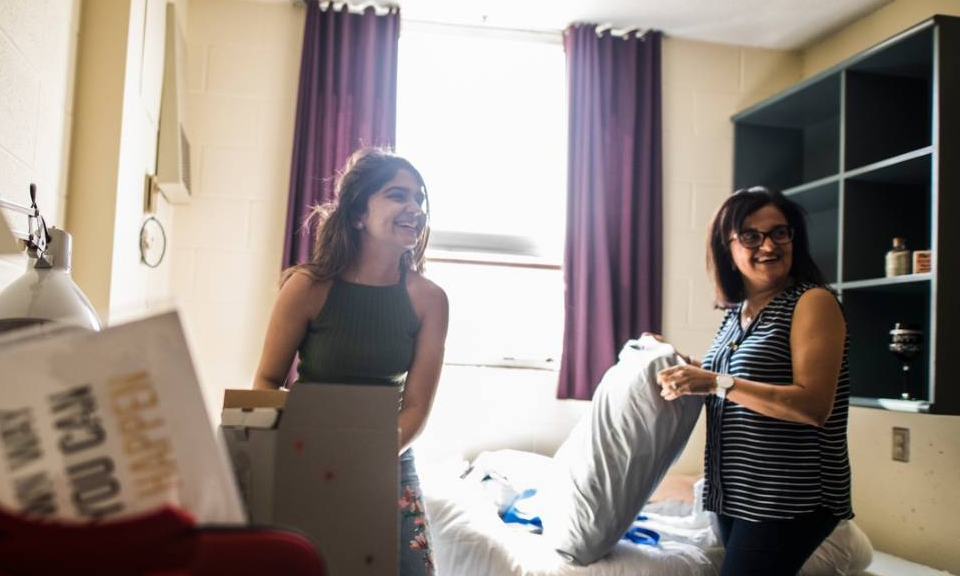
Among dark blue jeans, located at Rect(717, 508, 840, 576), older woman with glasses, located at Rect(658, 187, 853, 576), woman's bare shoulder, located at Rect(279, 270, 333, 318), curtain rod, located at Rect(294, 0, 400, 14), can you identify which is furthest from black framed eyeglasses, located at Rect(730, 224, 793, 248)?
curtain rod, located at Rect(294, 0, 400, 14)

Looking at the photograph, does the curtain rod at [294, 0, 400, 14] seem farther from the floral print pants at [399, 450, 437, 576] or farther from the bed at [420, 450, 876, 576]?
the floral print pants at [399, 450, 437, 576]

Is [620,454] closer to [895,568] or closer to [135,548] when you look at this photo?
[895,568]

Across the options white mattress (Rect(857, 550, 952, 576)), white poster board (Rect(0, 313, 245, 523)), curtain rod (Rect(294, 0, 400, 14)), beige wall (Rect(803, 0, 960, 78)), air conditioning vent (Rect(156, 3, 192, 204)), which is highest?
curtain rod (Rect(294, 0, 400, 14))

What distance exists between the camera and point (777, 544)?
157cm

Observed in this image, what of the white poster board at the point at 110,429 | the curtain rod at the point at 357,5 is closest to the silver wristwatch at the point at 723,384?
the white poster board at the point at 110,429

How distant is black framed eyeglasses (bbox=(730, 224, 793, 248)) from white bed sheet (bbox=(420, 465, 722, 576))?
86 centimetres

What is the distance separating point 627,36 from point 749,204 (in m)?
1.74

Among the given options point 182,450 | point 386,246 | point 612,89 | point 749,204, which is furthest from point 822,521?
point 612,89

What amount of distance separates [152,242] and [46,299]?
71.1 inches

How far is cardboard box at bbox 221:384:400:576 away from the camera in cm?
66

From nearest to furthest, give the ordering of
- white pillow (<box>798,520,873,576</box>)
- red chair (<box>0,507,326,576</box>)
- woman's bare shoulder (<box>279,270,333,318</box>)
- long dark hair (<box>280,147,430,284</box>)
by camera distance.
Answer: red chair (<box>0,507,326,576</box>)
woman's bare shoulder (<box>279,270,333,318</box>)
long dark hair (<box>280,147,430,284</box>)
white pillow (<box>798,520,873,576</box>)

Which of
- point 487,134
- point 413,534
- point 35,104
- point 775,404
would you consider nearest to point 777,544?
point 775,404

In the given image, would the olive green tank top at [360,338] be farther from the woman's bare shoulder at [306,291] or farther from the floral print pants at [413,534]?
the floral print pants at [413,534]

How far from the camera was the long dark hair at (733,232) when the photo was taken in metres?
1.76
